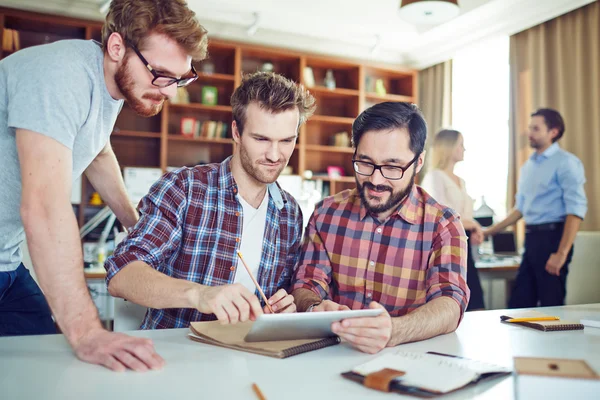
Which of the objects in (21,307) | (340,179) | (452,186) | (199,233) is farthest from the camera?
(340,179)

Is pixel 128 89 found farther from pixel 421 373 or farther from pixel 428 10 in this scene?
pixel 428 10

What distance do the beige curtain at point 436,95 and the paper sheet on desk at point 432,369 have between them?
17.9 ft

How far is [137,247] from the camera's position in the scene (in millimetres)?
1440

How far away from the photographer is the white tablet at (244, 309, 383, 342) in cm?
100

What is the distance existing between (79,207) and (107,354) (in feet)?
15.6

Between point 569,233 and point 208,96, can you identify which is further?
point 208,96

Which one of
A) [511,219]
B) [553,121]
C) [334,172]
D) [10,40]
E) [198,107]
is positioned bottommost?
[511,219]

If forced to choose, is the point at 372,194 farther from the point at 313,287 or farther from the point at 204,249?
the point at 204,249

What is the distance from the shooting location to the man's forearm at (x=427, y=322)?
3.96ft

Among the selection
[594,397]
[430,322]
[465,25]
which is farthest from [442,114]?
[594,397]

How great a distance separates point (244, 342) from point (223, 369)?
0.49 feet

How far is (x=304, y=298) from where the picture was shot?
1.53 metres

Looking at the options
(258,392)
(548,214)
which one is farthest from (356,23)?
(258,392)

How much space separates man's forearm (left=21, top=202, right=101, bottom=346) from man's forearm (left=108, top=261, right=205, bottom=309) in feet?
0.68
